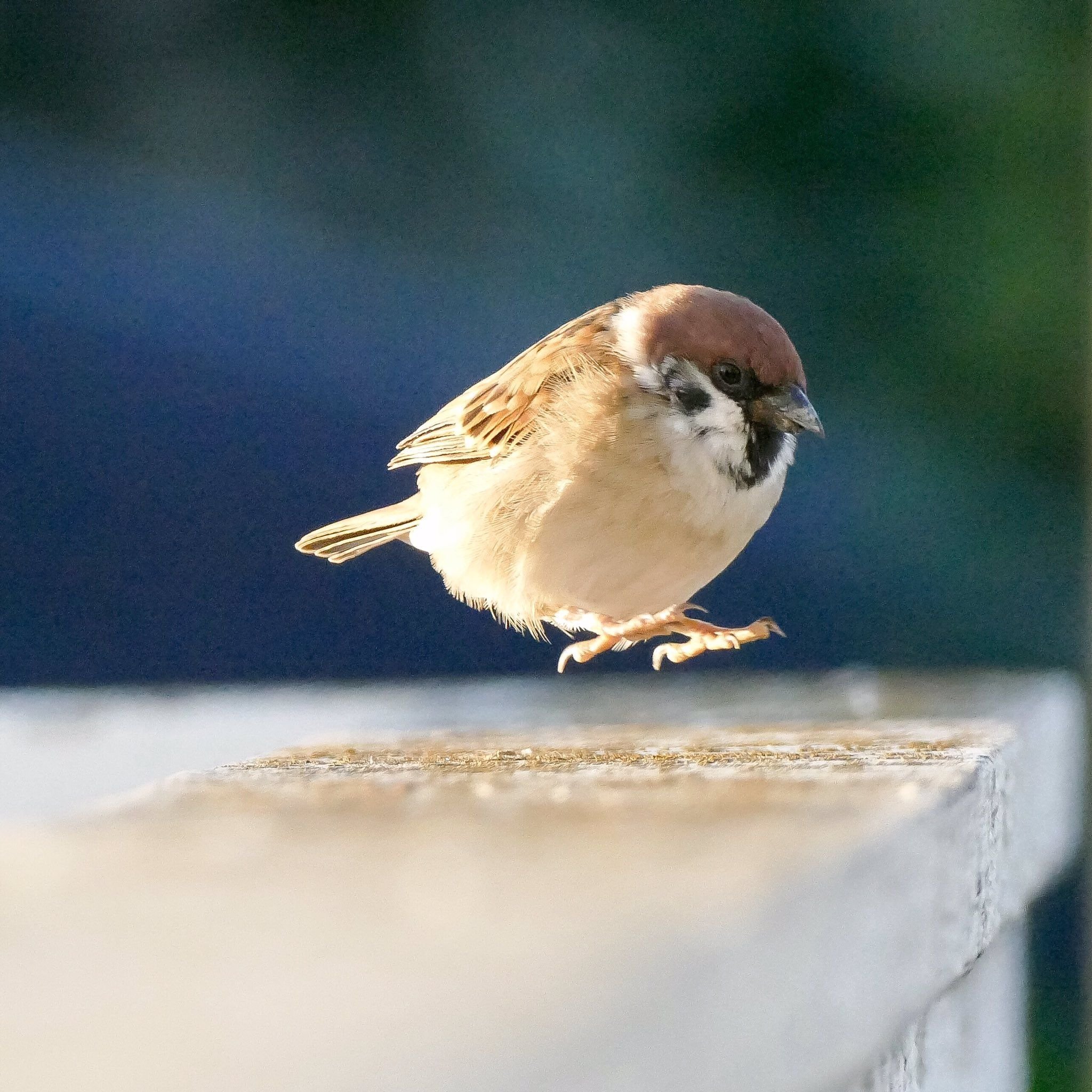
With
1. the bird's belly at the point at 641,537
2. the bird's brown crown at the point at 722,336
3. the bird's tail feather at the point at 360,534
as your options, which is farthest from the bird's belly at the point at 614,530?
the bird's tail feather at the point at 360,534

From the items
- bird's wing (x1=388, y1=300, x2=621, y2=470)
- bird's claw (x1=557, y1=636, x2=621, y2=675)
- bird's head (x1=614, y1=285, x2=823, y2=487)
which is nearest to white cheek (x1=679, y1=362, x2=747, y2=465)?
bird's head (x1=614, y1=285, x2=823, y2=487)

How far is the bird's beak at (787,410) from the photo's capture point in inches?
54.4

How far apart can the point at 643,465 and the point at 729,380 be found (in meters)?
0.12

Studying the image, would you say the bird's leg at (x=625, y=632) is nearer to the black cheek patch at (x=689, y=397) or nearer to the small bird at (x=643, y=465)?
the small bird at (x=643, y=465)

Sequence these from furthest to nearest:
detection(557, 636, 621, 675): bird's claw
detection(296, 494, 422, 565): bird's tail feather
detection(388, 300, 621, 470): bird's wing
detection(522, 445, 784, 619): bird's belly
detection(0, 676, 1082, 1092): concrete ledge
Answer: detection(296, 494, 422, 565): bird's tail feather → detection(388, 300, 621, 470): bird's wing → detection(522, 445, 784, 619): bird's belly → detection(557, 636, 621, 675): bird's claw → detection(0, 676, 1082, 1092): concrete ledge

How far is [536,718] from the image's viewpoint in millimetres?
1327

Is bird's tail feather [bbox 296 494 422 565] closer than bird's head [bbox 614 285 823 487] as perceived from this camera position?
No

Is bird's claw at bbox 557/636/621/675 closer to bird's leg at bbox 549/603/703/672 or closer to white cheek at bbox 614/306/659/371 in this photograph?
bird's leg at bbox 549/603/703/672

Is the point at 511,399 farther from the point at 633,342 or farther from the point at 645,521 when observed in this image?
the point at 645,521

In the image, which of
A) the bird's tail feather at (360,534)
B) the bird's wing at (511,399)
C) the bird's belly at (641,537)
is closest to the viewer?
the bird's belly at (641,537)

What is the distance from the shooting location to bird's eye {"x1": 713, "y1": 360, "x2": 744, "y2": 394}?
1.41 m

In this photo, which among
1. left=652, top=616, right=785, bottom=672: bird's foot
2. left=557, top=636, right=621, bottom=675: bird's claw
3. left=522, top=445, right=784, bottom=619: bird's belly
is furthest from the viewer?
left=522, top=445, right=784, bottom=619: bird's belly

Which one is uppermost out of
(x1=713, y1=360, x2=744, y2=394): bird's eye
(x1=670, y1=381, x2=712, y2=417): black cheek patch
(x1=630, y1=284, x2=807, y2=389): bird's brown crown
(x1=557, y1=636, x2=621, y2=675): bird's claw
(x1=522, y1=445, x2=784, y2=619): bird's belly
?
(x1=630, y1=284, x2=807, y2=389): bird's brown crown

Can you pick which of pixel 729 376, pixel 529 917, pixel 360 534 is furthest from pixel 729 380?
pixel 529 917
